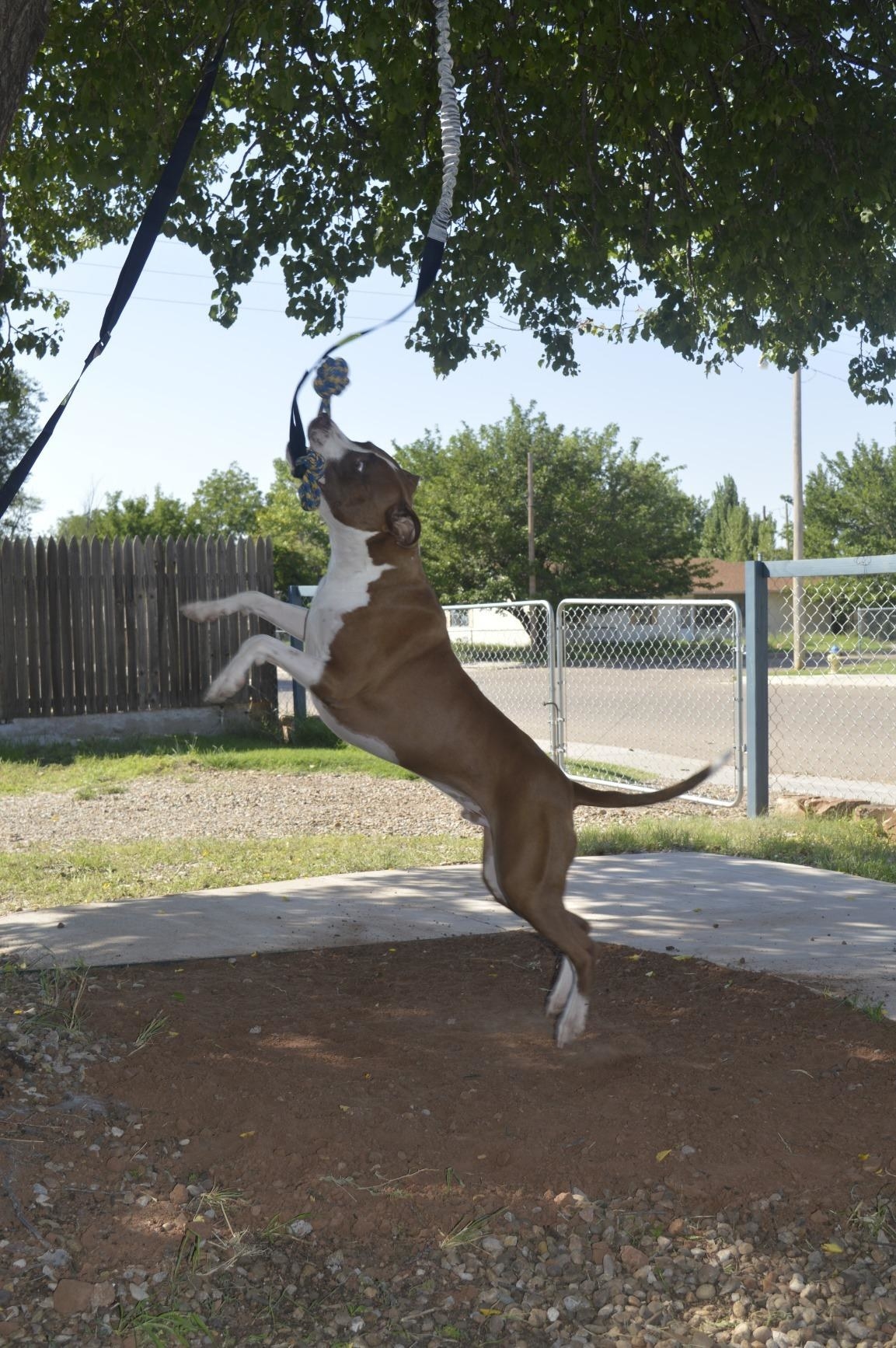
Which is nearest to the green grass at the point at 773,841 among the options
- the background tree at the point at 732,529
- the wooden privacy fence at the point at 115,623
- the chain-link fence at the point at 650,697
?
the chain-link fence at the point at 650,697

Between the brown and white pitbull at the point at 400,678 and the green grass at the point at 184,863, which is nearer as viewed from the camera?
the brown and white pitbull at the point at 400,678

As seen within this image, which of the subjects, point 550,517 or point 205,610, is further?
point 550,517

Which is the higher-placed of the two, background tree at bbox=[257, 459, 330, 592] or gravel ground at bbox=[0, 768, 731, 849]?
background tree at bbox=[257, 459, 330, 592]

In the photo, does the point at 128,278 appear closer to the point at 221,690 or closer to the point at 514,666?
the point at 221,690

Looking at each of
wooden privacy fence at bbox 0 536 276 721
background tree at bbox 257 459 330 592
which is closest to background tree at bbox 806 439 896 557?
background tree at bbox 257 459 330 592

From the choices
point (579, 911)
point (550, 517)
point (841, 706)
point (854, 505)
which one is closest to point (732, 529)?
point (854, 505)

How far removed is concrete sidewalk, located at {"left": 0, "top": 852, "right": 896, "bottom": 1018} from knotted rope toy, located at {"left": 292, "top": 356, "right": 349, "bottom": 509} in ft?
7.60

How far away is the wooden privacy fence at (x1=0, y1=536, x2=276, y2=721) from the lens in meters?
13.1

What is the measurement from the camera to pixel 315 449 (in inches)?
130

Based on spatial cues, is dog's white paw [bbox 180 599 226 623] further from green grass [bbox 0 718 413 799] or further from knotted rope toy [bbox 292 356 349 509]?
green grass [bbox 0 718 413 799]

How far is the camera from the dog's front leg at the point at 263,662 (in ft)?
11.1

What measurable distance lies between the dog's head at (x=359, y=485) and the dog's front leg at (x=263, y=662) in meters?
0.41

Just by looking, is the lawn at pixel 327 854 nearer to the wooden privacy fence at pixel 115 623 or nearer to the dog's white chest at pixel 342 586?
the dog's white chest at pixel 342 586

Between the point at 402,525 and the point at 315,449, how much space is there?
32 cm
